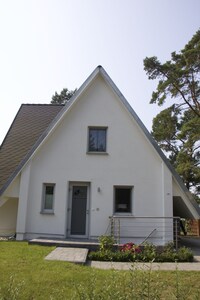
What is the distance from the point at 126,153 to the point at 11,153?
5.92 meters

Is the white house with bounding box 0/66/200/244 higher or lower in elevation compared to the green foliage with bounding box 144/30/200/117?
lower

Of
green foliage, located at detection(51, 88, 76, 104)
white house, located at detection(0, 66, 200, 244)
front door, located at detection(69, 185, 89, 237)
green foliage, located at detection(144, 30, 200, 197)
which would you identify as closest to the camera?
white house, located at detection(0, 66, 200, 244)

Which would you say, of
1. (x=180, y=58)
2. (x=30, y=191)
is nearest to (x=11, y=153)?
(x=30, y=191)

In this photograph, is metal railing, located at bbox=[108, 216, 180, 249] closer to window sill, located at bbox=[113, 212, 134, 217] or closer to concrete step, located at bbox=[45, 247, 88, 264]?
window sill, located at bbox=[113, 212, 134, 217]

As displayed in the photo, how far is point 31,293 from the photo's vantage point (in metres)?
5.38

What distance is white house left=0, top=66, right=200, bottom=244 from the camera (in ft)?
42.2

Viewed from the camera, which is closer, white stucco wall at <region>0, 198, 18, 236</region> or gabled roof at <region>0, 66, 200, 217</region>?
gabled roof at <region>0, 66, 200, 217</region>

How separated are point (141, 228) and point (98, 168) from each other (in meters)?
3.16

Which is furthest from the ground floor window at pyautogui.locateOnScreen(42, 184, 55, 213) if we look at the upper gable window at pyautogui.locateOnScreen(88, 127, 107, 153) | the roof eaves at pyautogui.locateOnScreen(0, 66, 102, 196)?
the upper gable window at pyautogui.locateOnScreen(88, 127, 107, 153)

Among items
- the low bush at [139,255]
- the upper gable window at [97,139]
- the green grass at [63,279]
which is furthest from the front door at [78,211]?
the green grass at [63,279]

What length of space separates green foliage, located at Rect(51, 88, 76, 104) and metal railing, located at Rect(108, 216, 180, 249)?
36310 mm

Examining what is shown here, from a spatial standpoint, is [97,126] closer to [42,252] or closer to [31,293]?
[42,252]

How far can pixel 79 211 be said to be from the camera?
13.3 m

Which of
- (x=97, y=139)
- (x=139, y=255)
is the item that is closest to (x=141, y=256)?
(x=139, y=255)
